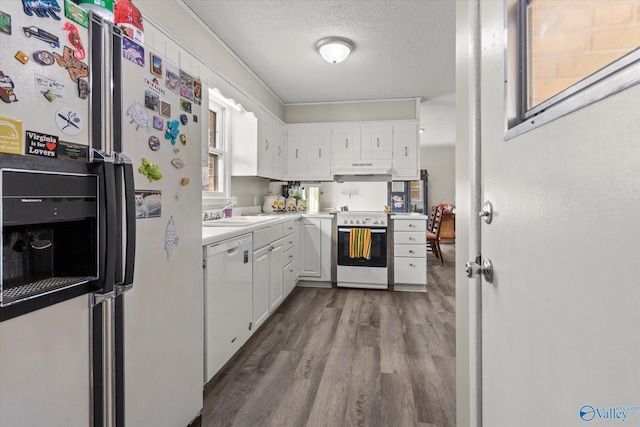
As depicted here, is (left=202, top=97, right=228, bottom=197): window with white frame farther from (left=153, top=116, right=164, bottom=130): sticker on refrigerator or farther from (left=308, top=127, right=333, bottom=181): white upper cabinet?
(left=153, top=116, right=164, bottom=130): sticker on refrigerator

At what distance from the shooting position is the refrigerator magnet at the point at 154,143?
1.20 metres

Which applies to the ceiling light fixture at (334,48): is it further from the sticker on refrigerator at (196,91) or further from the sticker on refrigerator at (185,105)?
the sticker on refrigerator at (185,105)

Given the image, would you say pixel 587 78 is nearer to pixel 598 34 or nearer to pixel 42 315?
pixel 598 34

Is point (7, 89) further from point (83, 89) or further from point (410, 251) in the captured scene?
point (410, 251)

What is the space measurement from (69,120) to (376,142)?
12.7 feet

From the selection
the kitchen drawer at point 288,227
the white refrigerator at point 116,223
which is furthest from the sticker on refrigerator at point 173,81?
the kitchen drawer at point 288,227

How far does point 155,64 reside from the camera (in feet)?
4.01

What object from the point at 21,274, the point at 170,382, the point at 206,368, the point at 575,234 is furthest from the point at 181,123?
the point at 575,234

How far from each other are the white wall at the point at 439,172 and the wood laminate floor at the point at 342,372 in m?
5.05

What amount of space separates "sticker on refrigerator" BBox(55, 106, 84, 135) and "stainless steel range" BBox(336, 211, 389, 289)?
3231 millimetres

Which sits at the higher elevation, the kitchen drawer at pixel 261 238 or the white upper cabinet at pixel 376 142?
the white upper cabinet at pixel 376 142

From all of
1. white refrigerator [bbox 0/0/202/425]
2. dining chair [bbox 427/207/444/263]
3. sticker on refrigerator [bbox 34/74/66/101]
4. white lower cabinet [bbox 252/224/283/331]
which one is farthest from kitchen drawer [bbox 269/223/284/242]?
dining chair [bbox 427/207/444/263]

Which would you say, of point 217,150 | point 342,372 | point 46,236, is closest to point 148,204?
point 46,236

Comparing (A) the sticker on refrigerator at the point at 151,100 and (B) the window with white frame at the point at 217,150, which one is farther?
(B) the window with white frame at the point at 217,150
